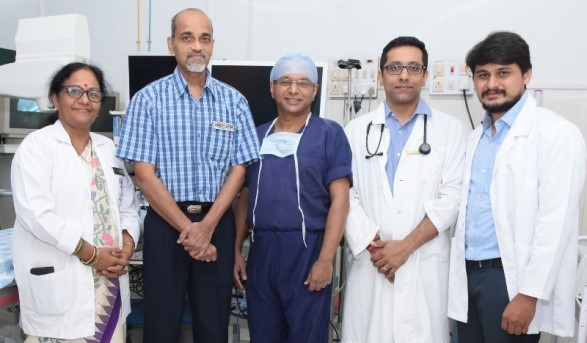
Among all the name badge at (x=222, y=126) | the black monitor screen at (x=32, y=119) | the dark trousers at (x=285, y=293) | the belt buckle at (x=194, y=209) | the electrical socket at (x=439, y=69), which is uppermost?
the electrical socket at (x=439, y=69)

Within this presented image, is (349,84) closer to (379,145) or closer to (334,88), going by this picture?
(334,88)

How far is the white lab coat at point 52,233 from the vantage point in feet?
4.86

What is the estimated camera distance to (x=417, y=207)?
5.77 ft

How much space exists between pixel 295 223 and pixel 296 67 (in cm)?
60

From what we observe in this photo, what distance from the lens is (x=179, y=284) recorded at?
5.43 feet

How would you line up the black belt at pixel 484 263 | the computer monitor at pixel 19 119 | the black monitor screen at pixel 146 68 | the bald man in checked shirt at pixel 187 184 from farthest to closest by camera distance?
the computer monitor at pixel 19 119
the black monitor screen at pixel 146 68
the bald man in checked shirt at pixel 187 184
the black belt at pixel 484 263

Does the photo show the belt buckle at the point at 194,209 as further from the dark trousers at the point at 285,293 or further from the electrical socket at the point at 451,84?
the electrical socket at the point at 451,84

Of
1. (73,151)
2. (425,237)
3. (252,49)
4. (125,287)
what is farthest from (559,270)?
(252,49)

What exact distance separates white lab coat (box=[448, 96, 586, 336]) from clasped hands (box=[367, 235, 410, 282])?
34cm

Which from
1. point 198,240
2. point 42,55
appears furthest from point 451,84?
point 42,55

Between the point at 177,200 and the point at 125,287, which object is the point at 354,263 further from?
the point at 125,287

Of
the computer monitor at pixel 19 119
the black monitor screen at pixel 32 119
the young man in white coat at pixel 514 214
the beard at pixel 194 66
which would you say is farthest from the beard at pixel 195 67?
the black monitor screen at pixel 32 119

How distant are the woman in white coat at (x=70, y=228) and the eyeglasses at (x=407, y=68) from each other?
1099 millimetres

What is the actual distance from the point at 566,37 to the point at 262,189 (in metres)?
1.97
